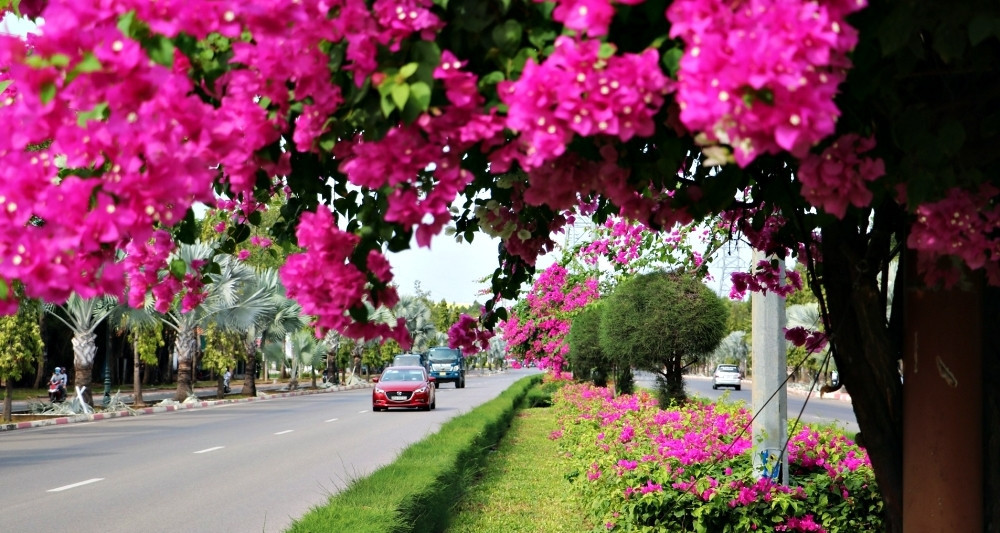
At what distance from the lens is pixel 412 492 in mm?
8094

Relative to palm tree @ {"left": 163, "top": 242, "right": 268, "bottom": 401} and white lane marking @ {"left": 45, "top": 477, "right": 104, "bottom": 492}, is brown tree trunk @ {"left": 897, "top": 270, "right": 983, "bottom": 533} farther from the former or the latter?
palm tree @ {"left": 163, "top": 242, "right": 268, "bottom": 401}

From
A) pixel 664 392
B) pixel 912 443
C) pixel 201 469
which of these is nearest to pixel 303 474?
pixel 201 469

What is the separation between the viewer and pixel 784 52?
1518 millimetres

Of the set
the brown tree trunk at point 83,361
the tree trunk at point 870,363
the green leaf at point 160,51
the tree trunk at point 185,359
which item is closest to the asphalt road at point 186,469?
the brown tree trunk at point 83,361

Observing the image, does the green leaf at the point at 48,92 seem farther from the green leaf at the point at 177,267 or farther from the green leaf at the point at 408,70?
the green leaf at the point at 177,267

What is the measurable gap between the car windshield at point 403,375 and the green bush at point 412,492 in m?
15.5

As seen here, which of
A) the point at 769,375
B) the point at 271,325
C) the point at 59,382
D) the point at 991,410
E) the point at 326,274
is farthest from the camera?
the point at 271,325

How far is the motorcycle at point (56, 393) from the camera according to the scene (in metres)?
28.8

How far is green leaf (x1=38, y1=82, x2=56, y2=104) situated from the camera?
1688 millimetres

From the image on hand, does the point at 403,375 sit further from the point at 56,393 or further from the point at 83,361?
the point at 56,393

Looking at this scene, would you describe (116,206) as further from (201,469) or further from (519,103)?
(201,469)

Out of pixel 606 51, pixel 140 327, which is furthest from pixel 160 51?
pixel 140 327

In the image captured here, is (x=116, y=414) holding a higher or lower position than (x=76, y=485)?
lower

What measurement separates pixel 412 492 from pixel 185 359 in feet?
93.3
